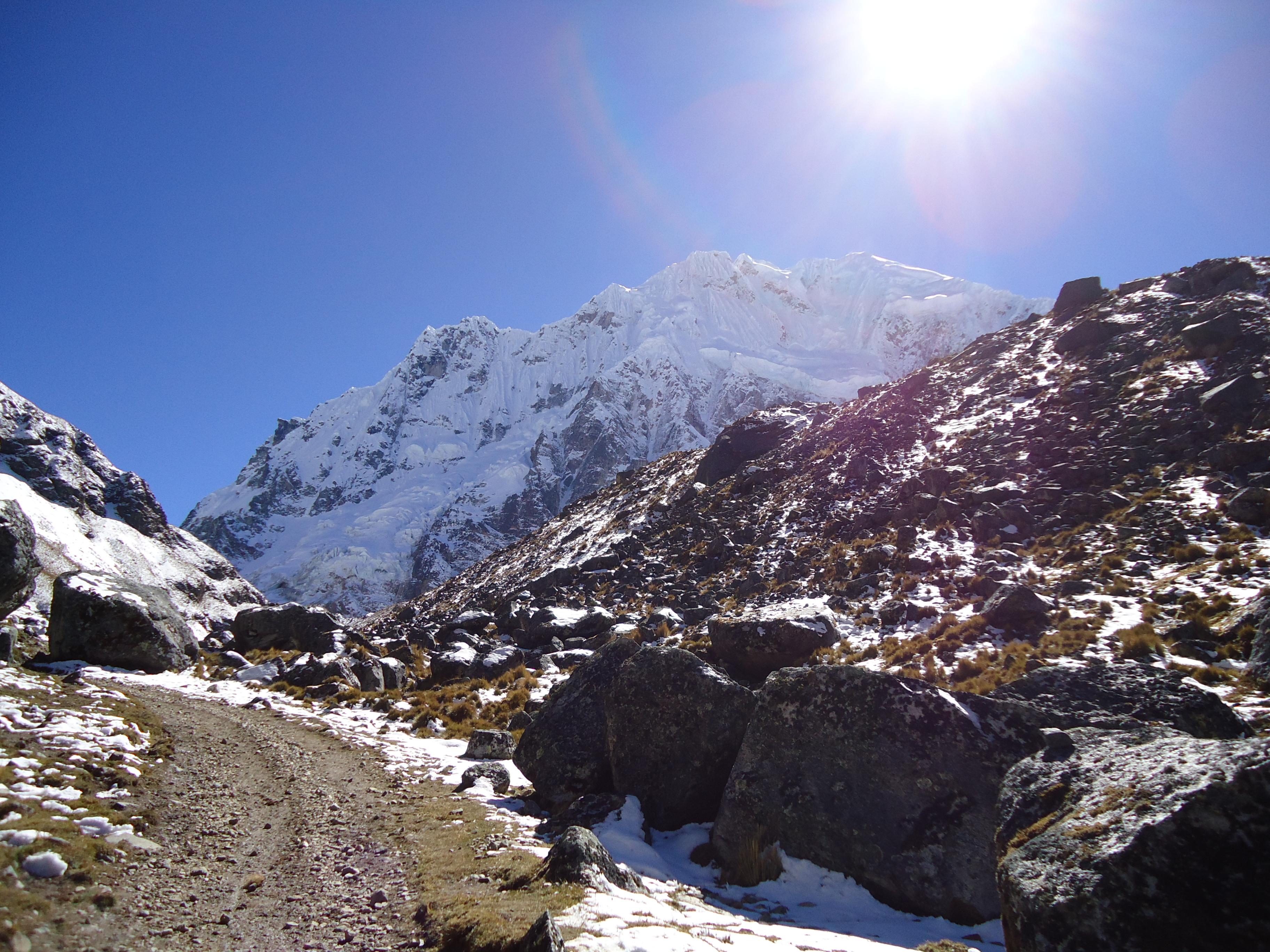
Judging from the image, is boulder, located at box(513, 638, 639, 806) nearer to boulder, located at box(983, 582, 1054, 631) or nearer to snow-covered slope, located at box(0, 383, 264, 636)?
boulder, located at box(983, 582, 1054, 631)

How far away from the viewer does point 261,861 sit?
688cm

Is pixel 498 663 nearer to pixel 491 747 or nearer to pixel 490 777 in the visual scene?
pixel 491 747

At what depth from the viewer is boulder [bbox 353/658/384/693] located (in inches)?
833

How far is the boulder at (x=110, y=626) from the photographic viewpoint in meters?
18.2

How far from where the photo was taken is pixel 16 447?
47.9m

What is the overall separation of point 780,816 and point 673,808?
6.86 ft

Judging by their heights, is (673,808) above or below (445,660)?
below

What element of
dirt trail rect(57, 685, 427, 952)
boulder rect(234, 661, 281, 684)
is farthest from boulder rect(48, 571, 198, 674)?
dirt trail rect(57, 685, 427, 952)

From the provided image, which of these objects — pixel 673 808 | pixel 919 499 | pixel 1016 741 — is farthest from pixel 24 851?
pixel 919 499

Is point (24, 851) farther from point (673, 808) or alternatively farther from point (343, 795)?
point (673, 808)

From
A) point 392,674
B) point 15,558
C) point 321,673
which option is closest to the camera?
point 15,558

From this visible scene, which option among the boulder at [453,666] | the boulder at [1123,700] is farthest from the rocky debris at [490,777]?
the boulder at [453,666]

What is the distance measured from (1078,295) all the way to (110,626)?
190ft

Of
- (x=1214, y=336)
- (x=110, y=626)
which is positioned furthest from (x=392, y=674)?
(x=1214, y=336)
